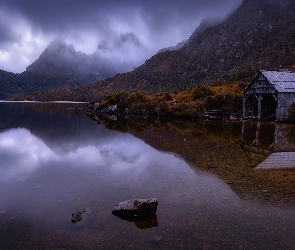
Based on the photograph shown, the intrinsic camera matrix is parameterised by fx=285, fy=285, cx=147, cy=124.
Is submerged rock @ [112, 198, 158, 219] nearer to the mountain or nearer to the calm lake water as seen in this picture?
the calm lake water

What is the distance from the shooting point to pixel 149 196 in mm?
10758

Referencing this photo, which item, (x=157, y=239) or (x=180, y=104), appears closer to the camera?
→ (x=157, y=239)

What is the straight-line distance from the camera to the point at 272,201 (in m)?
10.1

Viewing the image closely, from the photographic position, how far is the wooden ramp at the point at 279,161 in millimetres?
14664

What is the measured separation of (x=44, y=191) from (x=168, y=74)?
119 meters

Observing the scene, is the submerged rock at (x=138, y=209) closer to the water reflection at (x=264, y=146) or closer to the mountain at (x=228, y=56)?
the water reflection at (x=264, y=146)

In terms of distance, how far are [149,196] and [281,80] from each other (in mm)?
31782

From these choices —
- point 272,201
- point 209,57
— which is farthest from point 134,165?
point 209,57

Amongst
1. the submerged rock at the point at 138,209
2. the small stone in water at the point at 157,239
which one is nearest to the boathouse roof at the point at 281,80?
the submerged rock at the point at 138,209

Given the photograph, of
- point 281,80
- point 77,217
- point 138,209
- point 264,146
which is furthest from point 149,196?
point 281,80

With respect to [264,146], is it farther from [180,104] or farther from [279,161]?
[180,104]

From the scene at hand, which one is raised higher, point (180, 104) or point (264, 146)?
point (180, 104)

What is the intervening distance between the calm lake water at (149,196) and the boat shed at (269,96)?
17022mm

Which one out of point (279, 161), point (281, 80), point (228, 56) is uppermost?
point (228, 56)
